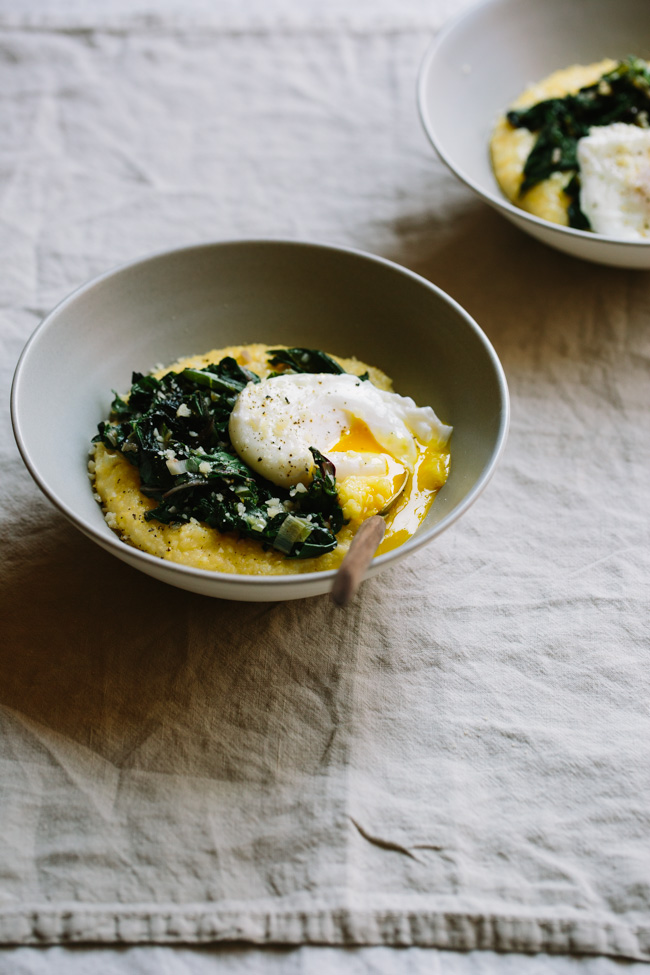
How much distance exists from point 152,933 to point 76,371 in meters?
2.29

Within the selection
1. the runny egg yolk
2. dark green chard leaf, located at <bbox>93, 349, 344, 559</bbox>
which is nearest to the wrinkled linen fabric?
the runny egg yolk

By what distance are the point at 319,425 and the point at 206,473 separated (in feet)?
1.75

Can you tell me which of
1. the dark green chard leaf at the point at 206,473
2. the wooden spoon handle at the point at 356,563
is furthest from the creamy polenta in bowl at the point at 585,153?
the wooden spoon handle at the point at 356,563

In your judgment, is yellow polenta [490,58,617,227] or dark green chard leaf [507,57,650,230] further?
dark green chard leaf [507,57,650,230]

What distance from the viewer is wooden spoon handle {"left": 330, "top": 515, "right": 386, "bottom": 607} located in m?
2.61

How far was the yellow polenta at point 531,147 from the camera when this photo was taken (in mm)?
4695

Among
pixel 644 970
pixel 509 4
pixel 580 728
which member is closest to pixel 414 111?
pixel 509 4

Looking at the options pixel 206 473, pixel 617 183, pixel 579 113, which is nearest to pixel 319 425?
pixel 206 473

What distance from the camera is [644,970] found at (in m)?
2.65

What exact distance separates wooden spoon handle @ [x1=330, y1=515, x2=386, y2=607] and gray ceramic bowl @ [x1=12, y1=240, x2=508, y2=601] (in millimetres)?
395

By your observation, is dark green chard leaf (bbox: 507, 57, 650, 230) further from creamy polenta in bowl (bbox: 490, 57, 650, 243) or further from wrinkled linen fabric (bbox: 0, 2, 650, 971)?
wrinkled linen fabric (bbox: 0, 2, 650, 971)

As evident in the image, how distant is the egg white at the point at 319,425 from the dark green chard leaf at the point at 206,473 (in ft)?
0.25

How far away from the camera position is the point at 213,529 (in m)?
3.28

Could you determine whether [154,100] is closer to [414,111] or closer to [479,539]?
[414,111]
